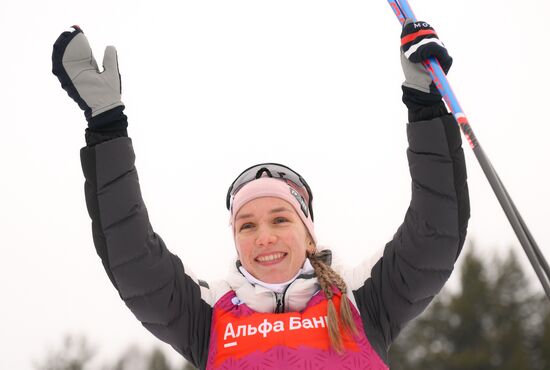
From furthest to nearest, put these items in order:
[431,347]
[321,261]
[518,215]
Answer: [431,347], [321,261], [518,215]

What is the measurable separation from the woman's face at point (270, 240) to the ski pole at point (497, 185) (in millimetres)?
964

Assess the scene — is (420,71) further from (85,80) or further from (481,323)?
(481,323)

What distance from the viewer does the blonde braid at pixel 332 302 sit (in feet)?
9.96

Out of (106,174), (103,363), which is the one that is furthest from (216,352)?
(103,363)

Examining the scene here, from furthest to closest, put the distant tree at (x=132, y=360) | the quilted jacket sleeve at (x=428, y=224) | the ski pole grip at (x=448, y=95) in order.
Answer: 1. the distant tree at (x=132, y=360)
2. the quilted jacket sleeve at (x=428, y=224)
3. the ski pole grip at (x=448, y=95)

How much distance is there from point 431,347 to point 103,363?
12524mm

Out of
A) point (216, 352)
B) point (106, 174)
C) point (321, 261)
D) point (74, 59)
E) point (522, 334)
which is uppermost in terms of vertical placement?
point (74, 59)


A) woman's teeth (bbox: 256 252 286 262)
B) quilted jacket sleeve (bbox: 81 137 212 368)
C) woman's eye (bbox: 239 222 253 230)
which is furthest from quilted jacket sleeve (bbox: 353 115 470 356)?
quilted jacket sleeve (bbox: 81 137 212 368)

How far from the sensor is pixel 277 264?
3.30 meters

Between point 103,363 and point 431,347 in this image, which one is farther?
point 103,363

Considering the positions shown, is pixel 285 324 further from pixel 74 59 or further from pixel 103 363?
pixel 103 363

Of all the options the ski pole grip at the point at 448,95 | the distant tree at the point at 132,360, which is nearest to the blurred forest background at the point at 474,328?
the distant tree at the point at 132,360

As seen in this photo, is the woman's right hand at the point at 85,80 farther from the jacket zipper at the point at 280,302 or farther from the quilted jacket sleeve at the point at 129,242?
the jacket zipper at the point at 280,302

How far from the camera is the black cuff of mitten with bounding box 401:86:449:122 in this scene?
9.80ft
